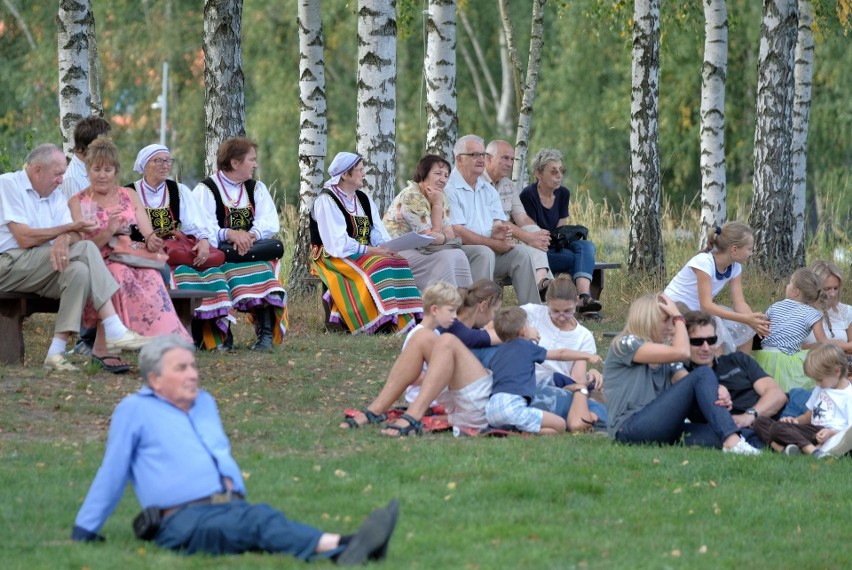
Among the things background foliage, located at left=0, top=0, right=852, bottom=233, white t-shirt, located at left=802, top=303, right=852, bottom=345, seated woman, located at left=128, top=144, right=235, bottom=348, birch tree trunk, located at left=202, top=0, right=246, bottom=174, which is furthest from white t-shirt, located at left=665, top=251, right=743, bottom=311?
background foliage, located at left=0, top=0, right=852, bottom=233

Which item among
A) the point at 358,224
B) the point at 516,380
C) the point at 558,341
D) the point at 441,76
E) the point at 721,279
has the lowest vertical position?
the point at 516,380

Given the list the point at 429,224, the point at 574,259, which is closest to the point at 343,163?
the point at 429,224

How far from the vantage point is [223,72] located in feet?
48.2

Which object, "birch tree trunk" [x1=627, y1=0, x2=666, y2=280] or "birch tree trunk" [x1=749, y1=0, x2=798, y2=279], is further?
"birch tree trunk" [x1=749, y1=0, x2=798, y2=279]

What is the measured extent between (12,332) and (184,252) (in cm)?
168

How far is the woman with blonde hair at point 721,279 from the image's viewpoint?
35.5 feet

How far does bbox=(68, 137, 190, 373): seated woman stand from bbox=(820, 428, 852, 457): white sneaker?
15.3 feet

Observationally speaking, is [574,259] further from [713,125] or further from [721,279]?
[713,125]

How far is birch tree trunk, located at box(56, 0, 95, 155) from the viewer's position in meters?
13.8

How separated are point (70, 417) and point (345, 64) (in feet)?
96.5

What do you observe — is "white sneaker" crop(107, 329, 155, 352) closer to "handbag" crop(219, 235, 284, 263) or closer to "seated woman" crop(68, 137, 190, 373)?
"seated woman" crop(68, 137, 190, 373)

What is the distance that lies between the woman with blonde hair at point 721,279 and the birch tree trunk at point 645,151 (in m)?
5.85

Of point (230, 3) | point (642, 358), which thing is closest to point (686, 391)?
point (642, 358)

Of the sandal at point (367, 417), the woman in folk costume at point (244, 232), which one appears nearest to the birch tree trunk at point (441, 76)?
the woman in folk costume at point (244, 232)
